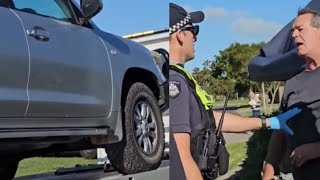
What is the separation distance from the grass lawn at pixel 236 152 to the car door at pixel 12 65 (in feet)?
2.01

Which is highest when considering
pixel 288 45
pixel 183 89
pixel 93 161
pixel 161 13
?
pixel 161 13

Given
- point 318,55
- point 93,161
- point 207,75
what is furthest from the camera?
point 93,161

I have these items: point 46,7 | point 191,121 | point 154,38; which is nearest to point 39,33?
point 46,7

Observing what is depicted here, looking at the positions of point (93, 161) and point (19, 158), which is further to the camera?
point (93, 161)

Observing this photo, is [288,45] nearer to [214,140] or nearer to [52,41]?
[214,140]

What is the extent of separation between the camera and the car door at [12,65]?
3.72 feet

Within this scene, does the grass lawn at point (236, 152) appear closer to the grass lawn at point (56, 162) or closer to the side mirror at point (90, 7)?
the grass lawn at point (56, 162)

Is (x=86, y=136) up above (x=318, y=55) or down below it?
below

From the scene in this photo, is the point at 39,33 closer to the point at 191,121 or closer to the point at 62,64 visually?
the point at 62,64

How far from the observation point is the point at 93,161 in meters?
1.44

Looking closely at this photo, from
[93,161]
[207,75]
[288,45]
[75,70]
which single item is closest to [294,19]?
[288,45]

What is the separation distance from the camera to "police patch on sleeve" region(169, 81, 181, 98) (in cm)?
132

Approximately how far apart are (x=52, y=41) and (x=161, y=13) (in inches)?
14.0

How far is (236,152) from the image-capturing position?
1397 mm
